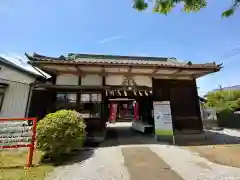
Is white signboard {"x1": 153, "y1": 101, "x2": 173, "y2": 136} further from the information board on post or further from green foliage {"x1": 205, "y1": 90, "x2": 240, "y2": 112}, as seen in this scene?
green foliage {"x1": 205, "y1": 90, "x2": 240, "y2": 112}

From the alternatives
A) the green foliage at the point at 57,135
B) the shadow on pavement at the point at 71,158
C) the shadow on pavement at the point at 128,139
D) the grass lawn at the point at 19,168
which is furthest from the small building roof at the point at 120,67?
the grass lawn at the point at 19,168

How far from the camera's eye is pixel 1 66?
8.55 meters

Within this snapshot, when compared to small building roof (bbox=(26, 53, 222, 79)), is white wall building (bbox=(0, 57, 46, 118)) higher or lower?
lower

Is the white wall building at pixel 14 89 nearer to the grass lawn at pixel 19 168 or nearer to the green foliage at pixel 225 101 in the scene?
the grass lawn at pixel 19 168

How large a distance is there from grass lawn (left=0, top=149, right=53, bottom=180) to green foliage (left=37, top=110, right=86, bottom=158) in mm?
504

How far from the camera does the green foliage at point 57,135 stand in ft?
15.9

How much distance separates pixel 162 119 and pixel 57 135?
16.2ft

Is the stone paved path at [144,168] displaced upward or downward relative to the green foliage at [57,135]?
downward

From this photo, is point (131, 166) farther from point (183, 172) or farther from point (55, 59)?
point (55, 59)

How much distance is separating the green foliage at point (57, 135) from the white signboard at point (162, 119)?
13.3ft

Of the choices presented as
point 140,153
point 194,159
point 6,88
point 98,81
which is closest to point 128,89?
point 98,81

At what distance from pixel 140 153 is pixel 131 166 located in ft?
4.29

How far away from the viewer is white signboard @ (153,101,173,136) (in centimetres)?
747

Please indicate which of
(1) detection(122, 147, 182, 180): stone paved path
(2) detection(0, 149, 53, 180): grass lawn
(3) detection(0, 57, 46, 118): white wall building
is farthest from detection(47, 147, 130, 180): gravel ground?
(3) detection(0, 57, 46, 118): white wall building
